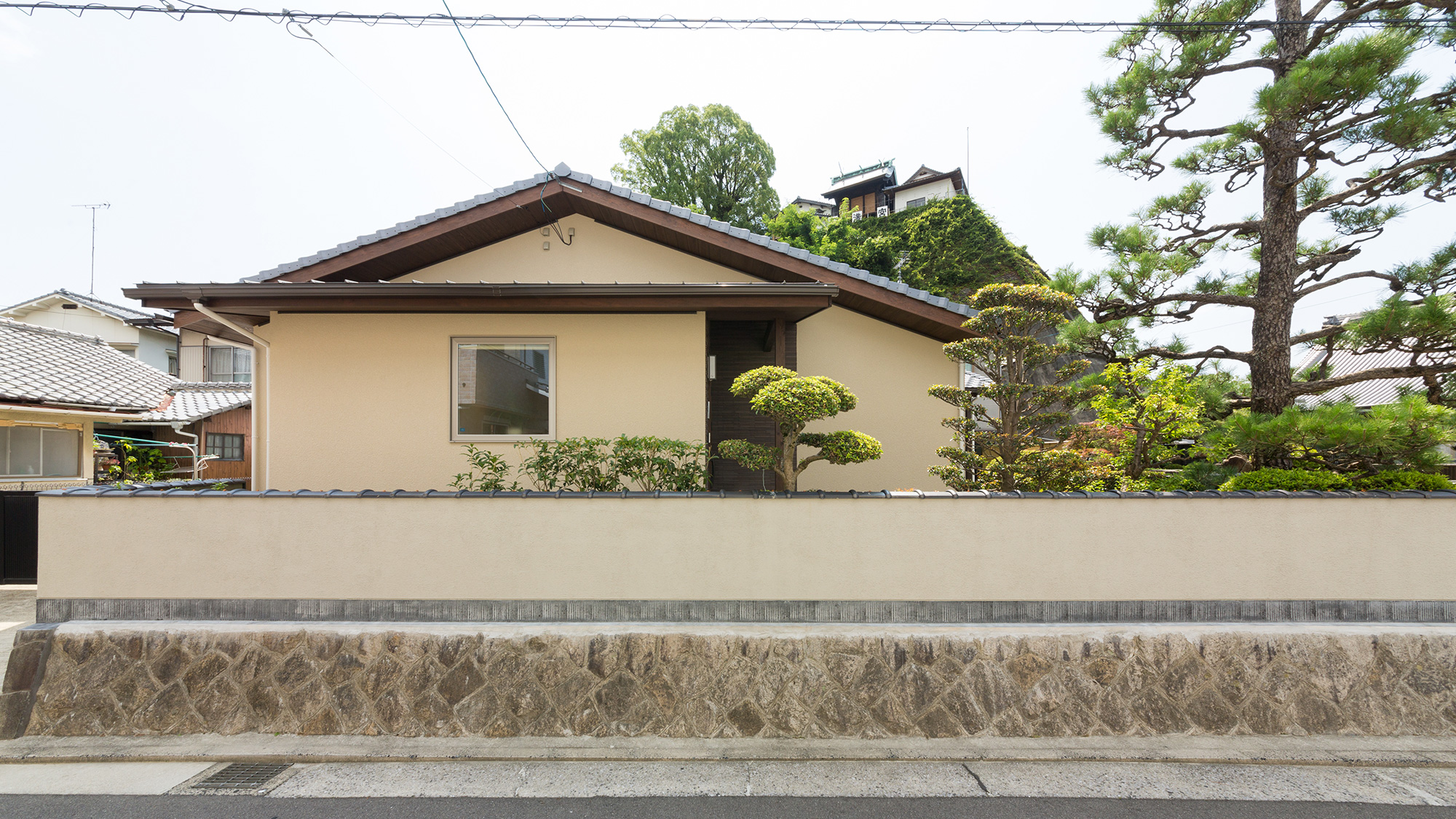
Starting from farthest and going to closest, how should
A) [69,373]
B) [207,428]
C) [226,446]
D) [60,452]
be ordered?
[226,446] → [207,428] → [69,373] → [60,452]

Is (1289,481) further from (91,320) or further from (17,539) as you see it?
(91,320)

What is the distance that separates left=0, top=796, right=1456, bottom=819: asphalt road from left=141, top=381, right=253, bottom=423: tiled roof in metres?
13.8

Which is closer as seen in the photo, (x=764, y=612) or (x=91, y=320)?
(x=764, y=612)

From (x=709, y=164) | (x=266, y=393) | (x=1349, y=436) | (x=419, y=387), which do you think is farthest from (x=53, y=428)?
(x=709, y=164)

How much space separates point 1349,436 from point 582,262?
742 centimetres

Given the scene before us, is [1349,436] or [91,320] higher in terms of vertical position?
[91,320]

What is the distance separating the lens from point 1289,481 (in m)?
5.12

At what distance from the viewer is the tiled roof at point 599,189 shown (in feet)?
20.9

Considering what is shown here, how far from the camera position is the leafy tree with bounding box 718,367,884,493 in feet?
15.4

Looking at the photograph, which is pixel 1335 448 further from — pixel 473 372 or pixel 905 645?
pixel 473 372

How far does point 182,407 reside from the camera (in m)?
14.8

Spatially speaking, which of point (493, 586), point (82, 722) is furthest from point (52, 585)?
point (493, 586)

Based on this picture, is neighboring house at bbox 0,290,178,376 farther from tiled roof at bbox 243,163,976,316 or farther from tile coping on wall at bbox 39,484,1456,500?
tile coping on wall at bbox 39,484,1456,500

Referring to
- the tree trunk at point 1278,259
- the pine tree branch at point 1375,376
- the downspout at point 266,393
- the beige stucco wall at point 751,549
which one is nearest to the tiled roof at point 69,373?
the downspout at point 266,393
